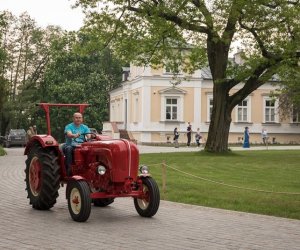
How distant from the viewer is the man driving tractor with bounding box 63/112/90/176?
11031mm

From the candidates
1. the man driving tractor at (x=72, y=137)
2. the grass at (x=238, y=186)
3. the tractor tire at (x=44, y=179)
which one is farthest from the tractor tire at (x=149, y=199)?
the grass at (x=238, y=186)

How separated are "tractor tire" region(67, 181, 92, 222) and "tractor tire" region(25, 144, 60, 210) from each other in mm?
773

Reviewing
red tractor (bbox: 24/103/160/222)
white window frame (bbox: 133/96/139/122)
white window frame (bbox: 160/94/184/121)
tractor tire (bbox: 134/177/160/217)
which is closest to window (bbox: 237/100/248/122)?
white window frame (bbox: 160/94/184/121)

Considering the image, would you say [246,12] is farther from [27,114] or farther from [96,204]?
[27,114]

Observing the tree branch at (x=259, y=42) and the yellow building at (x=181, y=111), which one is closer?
the tree branch at (x=259, y=42)

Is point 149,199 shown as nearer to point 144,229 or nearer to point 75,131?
point 144,229

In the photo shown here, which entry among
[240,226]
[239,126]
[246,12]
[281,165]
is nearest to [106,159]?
[240,226]

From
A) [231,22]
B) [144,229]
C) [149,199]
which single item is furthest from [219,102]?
[144,229]

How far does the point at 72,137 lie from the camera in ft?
36.4

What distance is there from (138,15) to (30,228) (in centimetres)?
2094

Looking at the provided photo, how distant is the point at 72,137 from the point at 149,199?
199cm

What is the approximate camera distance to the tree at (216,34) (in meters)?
27.2

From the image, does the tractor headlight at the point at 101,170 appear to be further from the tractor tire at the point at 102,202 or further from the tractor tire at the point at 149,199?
the tractor tire at the point at 102,202

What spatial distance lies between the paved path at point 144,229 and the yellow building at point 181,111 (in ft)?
135
